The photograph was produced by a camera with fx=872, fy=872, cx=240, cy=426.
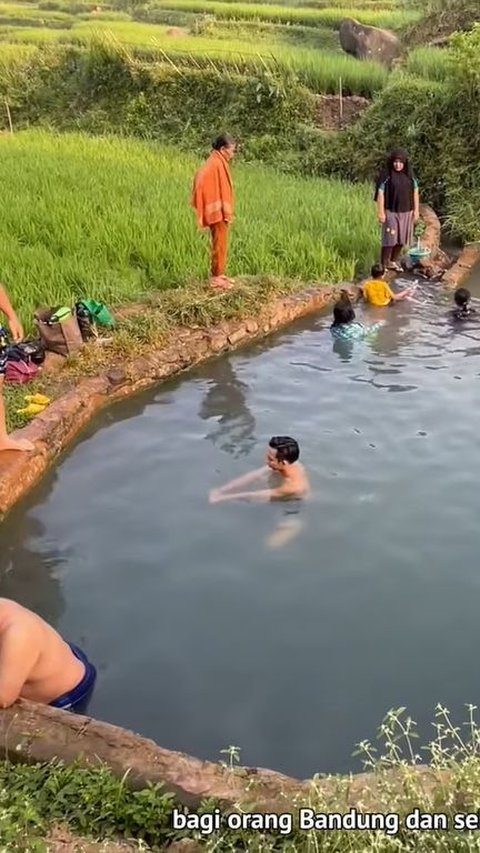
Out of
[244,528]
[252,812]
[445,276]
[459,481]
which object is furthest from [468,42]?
[252,812]

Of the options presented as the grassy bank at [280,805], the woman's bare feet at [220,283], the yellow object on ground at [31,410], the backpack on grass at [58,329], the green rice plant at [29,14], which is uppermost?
the green rice plant at [29,14]

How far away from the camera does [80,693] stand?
12.0 feet

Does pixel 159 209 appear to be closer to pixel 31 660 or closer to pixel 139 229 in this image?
pixel 139 229

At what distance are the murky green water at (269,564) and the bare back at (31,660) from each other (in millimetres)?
249

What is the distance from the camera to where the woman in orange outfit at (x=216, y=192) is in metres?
7.75

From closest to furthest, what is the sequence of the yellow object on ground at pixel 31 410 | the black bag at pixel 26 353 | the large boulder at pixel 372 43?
the yellow object on ground at pixel 31 410, the black bag at pixel 26 353, the large boulder at pixel 372 43

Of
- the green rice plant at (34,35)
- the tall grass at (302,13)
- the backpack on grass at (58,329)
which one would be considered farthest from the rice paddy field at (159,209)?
the tall grass at (302,13)

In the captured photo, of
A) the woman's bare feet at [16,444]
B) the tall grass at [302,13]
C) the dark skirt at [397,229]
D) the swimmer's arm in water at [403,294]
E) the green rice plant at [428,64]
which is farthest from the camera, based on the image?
the tall grass at [302,13]

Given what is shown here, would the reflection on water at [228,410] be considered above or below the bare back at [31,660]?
below

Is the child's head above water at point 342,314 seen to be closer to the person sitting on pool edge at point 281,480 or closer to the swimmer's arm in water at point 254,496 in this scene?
the person sitting on pool edge at point 281,480

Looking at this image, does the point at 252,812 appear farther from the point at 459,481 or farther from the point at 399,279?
the point at 399,279

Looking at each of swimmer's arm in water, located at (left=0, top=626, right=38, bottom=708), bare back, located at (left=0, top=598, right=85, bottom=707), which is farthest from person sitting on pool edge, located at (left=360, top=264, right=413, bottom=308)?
swimmer's arm in water, located at (left=0, top=626, right=38, bottom=708)

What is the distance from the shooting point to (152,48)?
1805cm

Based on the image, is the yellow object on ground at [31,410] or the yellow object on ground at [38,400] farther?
the yellow object on ground at [38,400]
